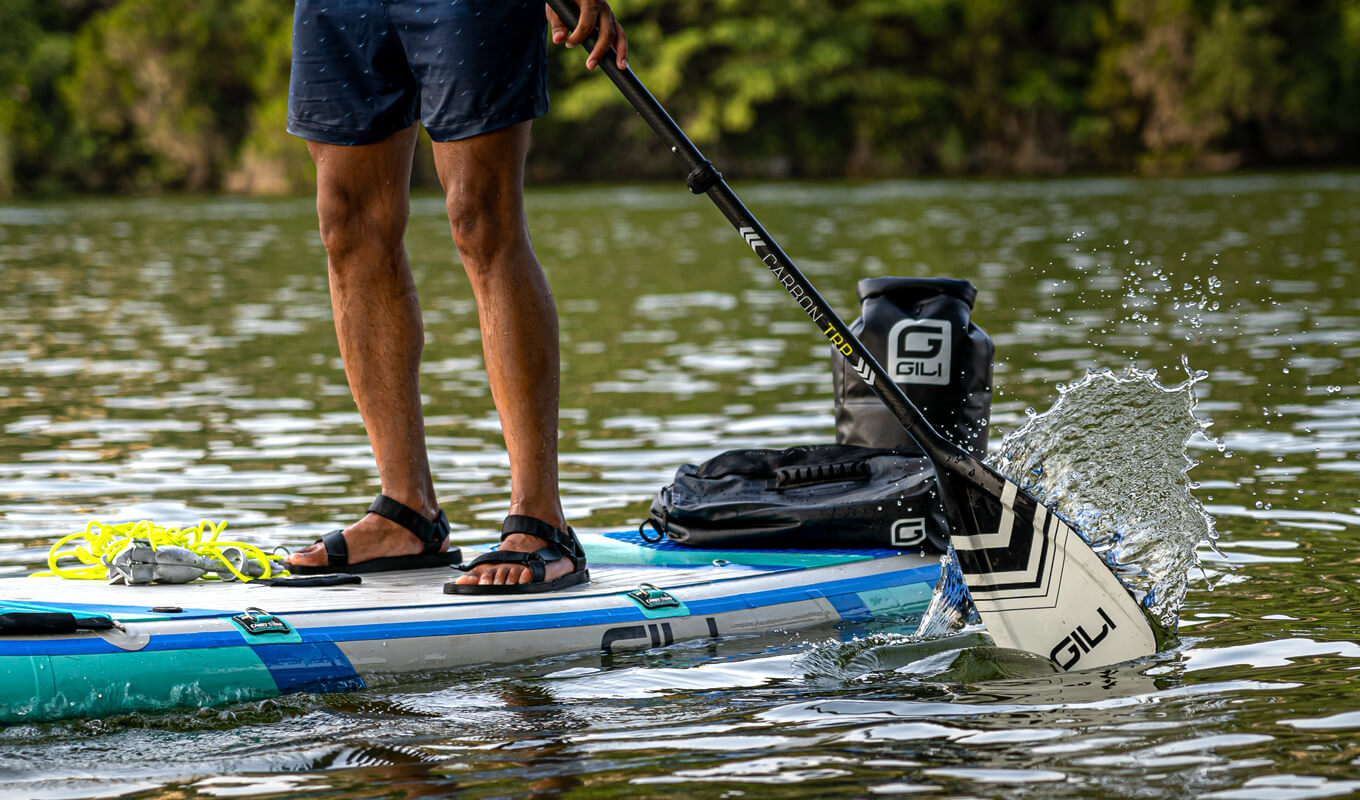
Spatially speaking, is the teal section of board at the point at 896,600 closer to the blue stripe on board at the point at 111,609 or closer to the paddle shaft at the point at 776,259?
the paddle shaft at the point at 776,259

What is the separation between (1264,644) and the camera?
13.1 feet

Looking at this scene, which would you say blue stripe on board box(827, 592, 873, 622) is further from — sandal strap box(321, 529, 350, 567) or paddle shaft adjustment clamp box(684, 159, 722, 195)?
sandal strap box(321, 529, 350, 567)

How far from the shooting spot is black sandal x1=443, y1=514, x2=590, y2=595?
160 inches

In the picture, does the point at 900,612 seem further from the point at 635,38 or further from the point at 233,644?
the point at 635,38

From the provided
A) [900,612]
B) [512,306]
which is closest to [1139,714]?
[900,612]

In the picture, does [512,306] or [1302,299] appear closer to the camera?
[512,306]

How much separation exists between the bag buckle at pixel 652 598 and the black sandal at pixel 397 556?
609 mm

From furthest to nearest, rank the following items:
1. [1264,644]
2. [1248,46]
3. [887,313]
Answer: [1248,46], [887,313], [1264,644]

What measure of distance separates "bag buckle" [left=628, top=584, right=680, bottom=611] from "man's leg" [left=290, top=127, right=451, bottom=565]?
2.17 feet

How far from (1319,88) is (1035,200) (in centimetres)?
1783

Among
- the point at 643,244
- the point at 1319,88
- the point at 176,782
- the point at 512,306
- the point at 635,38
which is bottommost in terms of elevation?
the point at 176,782

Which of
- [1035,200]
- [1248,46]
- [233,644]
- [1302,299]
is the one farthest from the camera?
[1248,46]

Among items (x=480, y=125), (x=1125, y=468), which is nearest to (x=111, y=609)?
(x=480, y=125)

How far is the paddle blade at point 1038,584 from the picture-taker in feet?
12.8
